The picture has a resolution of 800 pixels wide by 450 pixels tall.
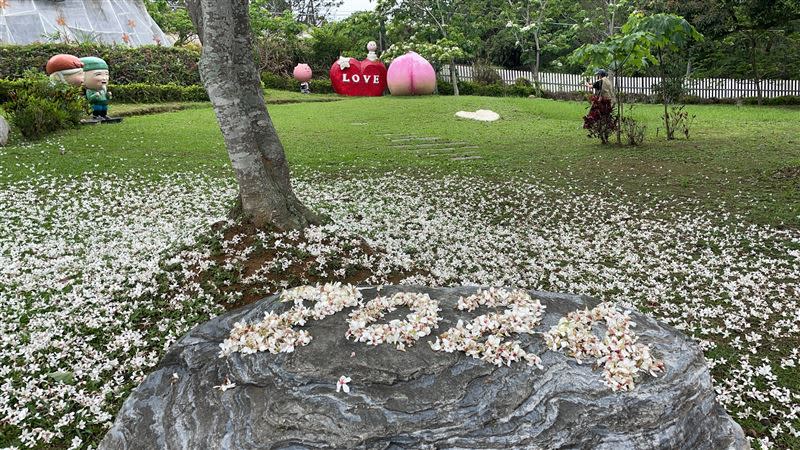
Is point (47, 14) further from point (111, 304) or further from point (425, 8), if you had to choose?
point (111, 304)

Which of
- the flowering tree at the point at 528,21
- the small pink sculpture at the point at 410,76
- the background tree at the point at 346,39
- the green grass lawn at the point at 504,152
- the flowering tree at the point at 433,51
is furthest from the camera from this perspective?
the background tree at the point at 346,39

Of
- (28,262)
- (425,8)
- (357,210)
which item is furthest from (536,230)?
(425,8)

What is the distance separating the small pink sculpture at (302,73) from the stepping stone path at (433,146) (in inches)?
509

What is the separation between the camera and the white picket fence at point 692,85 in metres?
20.8

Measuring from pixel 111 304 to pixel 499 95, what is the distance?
21.3 metres

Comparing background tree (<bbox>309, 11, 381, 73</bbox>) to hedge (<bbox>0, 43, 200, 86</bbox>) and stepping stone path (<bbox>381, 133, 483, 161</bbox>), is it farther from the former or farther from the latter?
stepping stone path (<bbox>381, 133, 483, 161</bbox>)

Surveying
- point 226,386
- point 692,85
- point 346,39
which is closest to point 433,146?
point 226,386

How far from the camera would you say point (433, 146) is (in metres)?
11.6

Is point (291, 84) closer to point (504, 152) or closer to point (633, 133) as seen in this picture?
point (504, 152)

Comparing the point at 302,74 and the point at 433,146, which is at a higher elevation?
the point at 302,74

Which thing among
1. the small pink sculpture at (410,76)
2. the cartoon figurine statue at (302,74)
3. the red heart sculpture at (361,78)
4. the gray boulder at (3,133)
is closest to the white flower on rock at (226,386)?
the gray boulder at (3,133)

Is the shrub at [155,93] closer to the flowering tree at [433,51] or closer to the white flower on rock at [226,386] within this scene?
the flowering tree at [433,51]

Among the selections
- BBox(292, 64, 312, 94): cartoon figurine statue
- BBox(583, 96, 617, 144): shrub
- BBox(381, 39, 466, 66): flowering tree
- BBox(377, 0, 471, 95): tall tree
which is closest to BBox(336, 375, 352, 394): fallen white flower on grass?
BBox(583, 96, 617, 144): shrub

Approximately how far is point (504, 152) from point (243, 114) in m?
6.84
